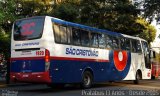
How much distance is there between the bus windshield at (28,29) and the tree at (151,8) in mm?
12149

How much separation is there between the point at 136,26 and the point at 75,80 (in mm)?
16474

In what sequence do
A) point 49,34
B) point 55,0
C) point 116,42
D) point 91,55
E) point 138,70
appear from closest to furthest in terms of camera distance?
point 49,34, point 91,55, point 116,42, point 138,70, point 55,0

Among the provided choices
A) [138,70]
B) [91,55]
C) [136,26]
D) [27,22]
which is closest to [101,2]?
[136,26]

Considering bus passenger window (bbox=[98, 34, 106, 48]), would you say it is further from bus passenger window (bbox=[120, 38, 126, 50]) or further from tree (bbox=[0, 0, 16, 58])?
tree (bbox=[0, 0, 16, 58])

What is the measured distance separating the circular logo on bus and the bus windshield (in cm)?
684

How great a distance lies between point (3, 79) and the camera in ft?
98.9

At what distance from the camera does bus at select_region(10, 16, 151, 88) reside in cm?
1780

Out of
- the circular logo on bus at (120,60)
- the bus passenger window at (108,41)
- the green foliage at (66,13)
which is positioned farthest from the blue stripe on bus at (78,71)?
the green foliage at (66,13)

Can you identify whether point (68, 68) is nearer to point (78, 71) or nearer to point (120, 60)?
point (78, 71)

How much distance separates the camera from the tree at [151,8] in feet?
91.4

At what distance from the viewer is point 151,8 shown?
92.8 ft

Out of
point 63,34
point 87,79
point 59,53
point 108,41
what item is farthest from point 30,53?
point 108,41

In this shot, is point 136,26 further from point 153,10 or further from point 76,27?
point 76,27

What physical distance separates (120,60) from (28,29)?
7.90m
